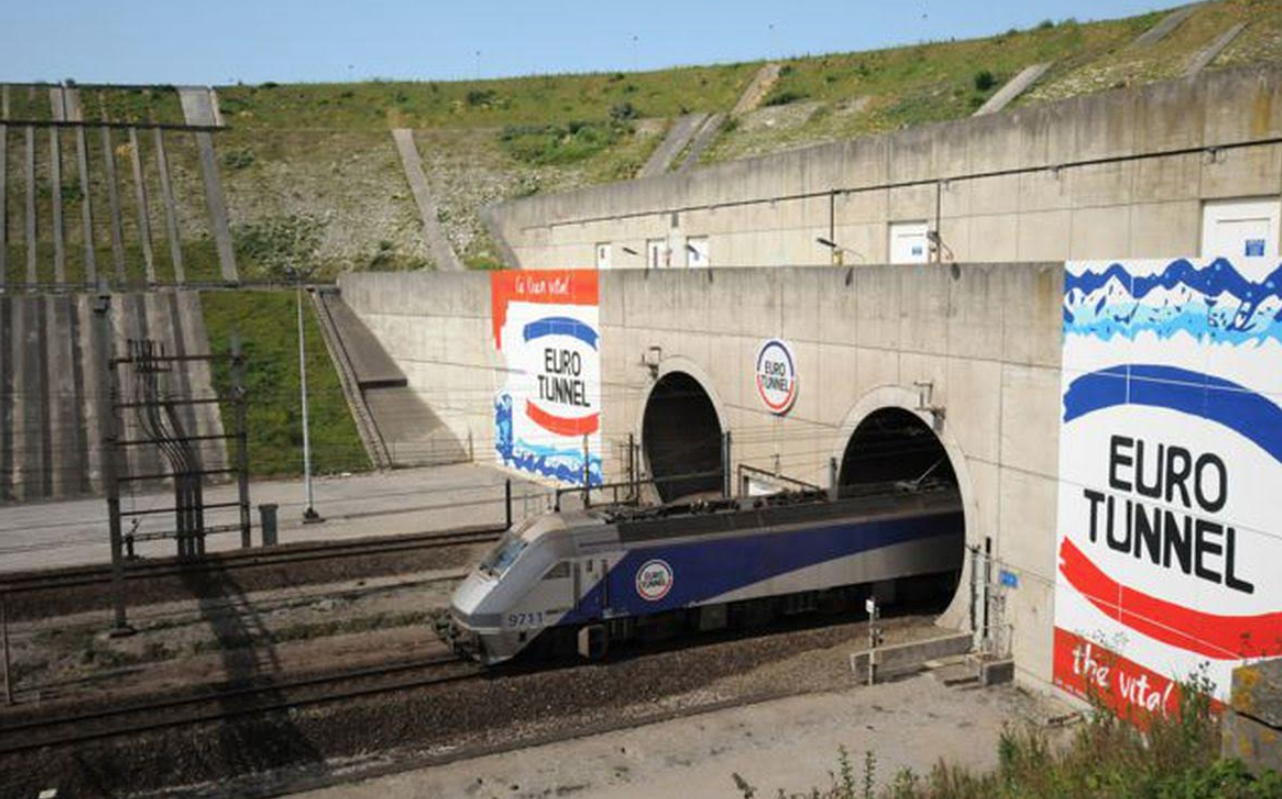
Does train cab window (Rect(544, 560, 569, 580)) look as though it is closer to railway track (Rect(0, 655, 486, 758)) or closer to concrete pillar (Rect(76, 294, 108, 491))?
railway track (Rect(0, 655, 486, 758))

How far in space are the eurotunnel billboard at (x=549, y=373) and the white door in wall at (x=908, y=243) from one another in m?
9.78

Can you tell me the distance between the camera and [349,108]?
8350 cm

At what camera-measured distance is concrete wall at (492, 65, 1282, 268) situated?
70.5ft

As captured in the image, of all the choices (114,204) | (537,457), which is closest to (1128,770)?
(537,457)

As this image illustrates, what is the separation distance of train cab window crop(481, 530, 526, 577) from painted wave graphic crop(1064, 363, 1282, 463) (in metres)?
10.1

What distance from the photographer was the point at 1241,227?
69.0ft

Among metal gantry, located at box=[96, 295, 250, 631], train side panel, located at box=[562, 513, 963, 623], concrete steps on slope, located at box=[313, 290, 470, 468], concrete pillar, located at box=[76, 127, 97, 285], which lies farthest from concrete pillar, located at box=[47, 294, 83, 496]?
train side panel, located at box=[562, 513, 963, 623]

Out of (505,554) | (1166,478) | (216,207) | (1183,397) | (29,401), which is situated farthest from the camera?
(216,207)

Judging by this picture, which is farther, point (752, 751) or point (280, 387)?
point (280, 387)

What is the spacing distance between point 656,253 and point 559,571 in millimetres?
24524

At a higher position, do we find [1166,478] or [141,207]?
[141,207]

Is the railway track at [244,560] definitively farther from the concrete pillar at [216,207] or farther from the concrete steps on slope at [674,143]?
the concrete steps on slope at [674,143]

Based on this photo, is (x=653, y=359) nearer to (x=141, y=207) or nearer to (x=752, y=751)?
(x=752, y=751)

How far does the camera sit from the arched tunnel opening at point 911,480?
23.7 meters
